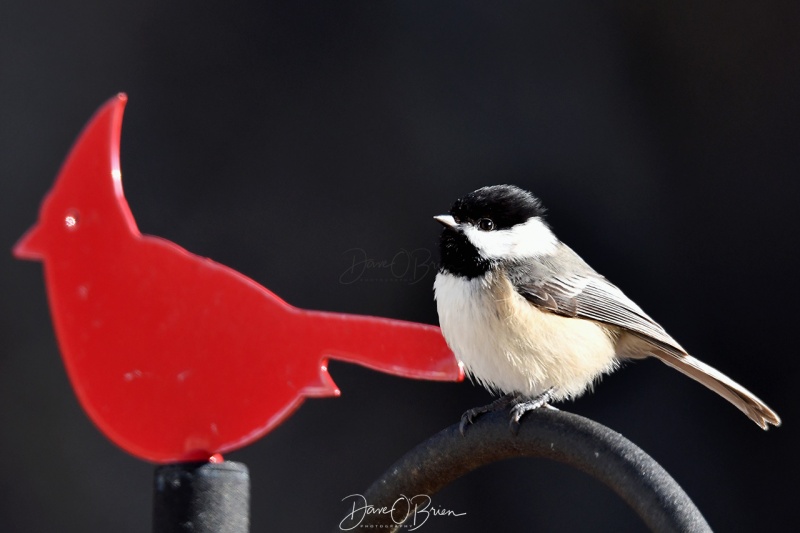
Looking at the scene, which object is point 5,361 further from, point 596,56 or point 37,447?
point 596,56

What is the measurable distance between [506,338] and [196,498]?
661 millimetres

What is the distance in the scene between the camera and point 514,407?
142cm

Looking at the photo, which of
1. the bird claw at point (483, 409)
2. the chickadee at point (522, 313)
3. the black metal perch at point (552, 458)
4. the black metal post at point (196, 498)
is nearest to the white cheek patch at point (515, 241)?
the chickadee at point (522, 313)

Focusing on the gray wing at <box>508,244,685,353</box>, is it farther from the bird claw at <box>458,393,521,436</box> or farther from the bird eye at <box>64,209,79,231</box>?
the bird eye at <box>64,209,79,231</box>

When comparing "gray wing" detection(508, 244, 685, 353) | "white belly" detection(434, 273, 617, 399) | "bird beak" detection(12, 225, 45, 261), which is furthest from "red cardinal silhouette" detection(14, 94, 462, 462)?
"gray wing" detection(508, 244, 685, 353)

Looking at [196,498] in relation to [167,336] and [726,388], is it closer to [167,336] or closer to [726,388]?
[167,336]

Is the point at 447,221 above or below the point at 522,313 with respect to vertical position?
above

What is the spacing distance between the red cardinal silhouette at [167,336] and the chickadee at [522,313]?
405 mm

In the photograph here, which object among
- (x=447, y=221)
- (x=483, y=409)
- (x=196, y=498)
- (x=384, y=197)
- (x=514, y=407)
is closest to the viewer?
(x=196, y=498)

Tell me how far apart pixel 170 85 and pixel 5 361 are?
0.89 m

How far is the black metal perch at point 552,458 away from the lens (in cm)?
110

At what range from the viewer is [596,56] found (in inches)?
112

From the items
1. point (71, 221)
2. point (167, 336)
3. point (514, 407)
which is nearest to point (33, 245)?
point (71, 221)

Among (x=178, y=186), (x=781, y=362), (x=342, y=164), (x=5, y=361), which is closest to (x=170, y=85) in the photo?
(x=178, y=186)
